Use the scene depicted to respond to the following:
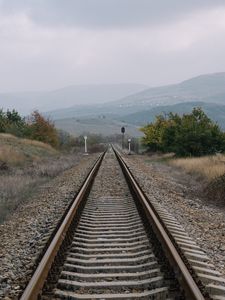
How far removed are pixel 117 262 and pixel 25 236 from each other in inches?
121

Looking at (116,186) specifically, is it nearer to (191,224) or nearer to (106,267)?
(191,224)

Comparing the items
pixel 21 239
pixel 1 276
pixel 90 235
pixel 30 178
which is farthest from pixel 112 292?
pixel 30 178

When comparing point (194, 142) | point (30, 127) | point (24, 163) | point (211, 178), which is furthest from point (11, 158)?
point (30, 127)

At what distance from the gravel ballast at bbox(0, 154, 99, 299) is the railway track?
38 cm

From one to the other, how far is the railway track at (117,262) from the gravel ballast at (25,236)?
378mm

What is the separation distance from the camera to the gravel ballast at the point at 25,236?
259 inches

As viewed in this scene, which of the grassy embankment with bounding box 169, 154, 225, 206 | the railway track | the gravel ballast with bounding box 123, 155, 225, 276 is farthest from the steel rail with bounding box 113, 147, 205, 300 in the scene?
the grassy embankment with bounding box 169, 154, 225, 206

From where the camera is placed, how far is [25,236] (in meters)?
9.73

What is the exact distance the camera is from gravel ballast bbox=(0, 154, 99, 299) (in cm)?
659

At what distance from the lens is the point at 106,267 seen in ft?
22.6

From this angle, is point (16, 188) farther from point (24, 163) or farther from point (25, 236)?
point (24, 163)

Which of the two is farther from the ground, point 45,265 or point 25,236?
point 45,265

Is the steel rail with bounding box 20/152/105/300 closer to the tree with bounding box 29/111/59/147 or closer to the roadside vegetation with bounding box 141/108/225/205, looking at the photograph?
the roadside vegetation with bounding box 141/108/225/205

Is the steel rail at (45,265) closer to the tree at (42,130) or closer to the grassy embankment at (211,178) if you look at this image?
the grassy embankment at (211,178)
